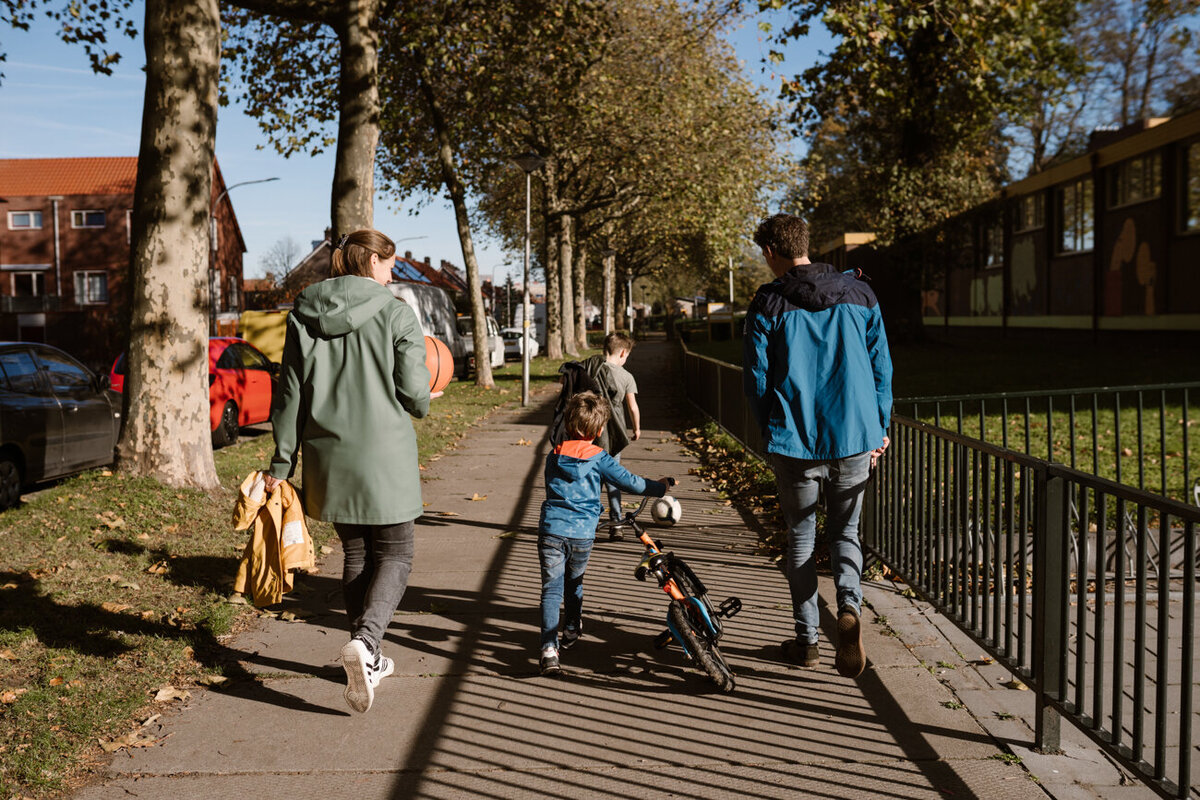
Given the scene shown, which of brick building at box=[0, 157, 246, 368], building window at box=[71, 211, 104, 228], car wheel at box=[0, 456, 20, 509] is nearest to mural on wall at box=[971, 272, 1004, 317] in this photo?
car wheel at box=[0, 456, 20, 509]

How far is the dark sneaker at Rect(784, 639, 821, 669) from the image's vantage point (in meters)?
4.84

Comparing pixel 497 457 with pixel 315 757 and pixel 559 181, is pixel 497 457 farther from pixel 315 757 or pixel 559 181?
pixel 559 181

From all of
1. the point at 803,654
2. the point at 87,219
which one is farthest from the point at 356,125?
the point at 87,219

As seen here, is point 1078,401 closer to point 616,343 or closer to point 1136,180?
point 616,343

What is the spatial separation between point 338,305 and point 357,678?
140 cm

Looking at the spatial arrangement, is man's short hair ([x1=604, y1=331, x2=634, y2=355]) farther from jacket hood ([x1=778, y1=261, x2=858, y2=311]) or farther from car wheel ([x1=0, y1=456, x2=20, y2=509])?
car wheel ([x1=0, y1=456, x2=20, y2=509])

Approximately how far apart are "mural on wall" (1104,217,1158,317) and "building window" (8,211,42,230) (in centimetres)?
5018

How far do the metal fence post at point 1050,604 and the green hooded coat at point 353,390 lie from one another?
91.1 inches

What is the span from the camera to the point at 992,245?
36.3 m

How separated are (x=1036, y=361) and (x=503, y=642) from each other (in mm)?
20075

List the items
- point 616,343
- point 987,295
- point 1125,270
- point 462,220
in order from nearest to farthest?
point 616,343, point 462,220, point 1125,270, point 987,295

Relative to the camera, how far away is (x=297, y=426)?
4.27 metres

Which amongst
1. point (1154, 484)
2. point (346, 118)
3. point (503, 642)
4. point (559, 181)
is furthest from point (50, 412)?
point (559, 181)

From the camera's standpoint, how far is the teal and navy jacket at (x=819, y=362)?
14.8 feet
